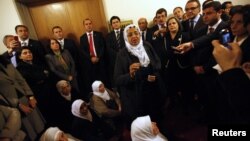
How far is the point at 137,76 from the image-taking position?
197 centimetres

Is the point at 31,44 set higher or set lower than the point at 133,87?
higher

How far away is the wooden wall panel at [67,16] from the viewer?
156 inches

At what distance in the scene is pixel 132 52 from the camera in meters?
2.05

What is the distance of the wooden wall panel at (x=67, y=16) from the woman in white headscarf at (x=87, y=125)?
7.36 ft

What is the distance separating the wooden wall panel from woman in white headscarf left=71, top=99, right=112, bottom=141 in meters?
2.24

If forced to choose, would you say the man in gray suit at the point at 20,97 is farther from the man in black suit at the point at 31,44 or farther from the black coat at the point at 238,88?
the black coat at the point at 238,88

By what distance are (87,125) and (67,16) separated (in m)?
2.68

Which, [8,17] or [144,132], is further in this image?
[8,17]

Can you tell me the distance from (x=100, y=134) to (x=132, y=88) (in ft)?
2.53

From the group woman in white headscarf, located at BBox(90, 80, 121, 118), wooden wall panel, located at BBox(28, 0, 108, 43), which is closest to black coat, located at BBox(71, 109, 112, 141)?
woman in white headscarf, located at BBox(90, 80, 121, 118)

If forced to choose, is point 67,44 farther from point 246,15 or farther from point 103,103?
point 246,15

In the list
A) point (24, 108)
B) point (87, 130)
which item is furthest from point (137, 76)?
point (24, 108)

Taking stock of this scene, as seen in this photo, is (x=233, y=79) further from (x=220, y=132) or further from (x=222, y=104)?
(x=222, y=104)

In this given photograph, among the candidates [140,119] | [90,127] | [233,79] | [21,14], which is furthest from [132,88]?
[21,14]
